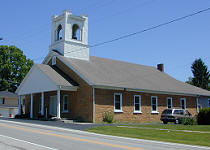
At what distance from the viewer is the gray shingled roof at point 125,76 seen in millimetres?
27078

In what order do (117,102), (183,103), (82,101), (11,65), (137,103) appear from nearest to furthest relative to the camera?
1. (82,101)
2. (117,102)
3. (137,103)
4. (183,103)
5. (11,65)

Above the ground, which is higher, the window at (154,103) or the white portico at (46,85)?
the white portico at (46,85)

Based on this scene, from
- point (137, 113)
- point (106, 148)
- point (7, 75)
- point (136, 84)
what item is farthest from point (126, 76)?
point (7, 75)

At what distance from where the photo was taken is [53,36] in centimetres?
3161

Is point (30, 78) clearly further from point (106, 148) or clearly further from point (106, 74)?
point (106, 148)

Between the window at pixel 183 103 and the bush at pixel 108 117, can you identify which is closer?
the bush at pixel 108 117

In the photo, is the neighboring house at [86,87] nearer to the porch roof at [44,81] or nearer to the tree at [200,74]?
the porch roof at [44,81]

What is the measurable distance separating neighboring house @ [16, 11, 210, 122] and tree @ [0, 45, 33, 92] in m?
27.3

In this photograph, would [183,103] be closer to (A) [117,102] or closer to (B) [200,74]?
(A) [117,102]

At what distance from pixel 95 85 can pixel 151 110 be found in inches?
348

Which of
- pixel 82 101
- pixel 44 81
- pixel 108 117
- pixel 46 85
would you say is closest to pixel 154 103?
pixel 108 117

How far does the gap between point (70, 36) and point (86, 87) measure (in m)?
7.41

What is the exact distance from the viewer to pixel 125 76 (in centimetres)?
3102

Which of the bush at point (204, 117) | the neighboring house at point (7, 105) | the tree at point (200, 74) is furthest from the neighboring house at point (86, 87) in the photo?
the tree at point (200, 74)
